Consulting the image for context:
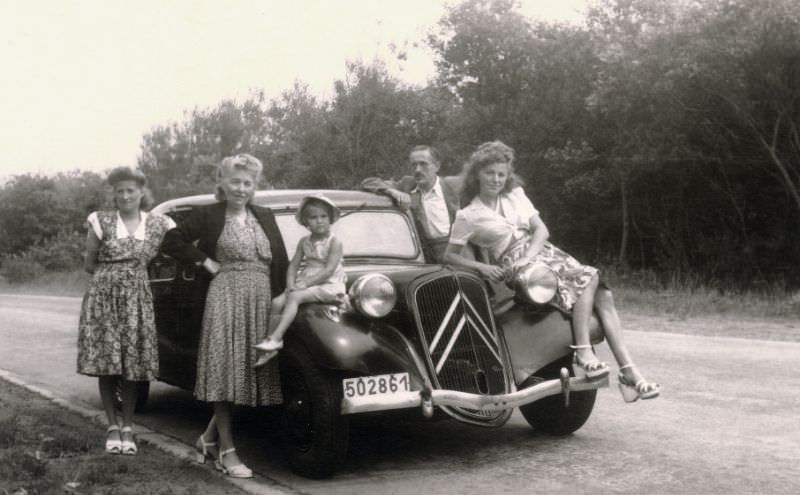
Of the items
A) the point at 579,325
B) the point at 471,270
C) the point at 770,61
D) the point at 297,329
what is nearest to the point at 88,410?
the point at 297,329

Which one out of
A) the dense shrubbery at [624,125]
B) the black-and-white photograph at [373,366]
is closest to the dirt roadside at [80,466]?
the black-and-white photograph at [373,366]

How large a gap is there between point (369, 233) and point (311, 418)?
179 cm

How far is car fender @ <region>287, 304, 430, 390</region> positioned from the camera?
16.9ft

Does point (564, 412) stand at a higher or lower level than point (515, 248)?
lower

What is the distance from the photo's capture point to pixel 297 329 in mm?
5367

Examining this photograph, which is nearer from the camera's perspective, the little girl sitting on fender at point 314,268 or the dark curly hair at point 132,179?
the little girl sitting on fender at point 314,268

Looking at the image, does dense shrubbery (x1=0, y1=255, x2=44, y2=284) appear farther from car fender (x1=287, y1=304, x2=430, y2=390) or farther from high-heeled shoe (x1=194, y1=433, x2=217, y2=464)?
car fender (x1=287, y1=304, x2=430, y2=390)

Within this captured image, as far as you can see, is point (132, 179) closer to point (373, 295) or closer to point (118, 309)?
point (118, 309)

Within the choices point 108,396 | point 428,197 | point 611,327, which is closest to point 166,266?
point 108,396

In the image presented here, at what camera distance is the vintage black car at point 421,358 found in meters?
5.14

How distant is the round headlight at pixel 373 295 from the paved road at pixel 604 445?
962 millimetres

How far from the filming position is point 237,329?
17.9ft

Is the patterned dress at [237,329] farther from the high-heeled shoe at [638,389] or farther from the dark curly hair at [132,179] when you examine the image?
the high-heeled shoe at [638,389]

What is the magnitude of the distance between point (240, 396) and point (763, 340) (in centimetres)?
803
